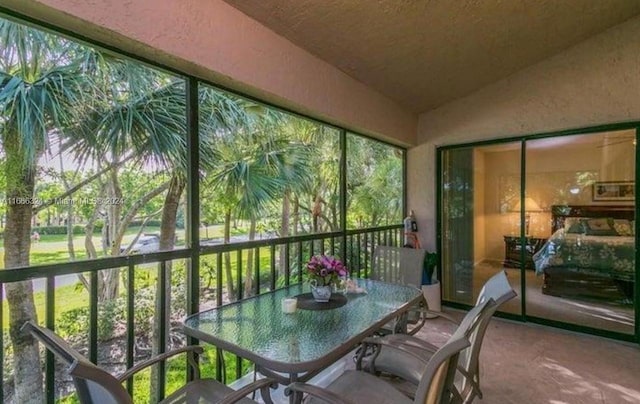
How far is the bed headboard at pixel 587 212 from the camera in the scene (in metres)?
3.39

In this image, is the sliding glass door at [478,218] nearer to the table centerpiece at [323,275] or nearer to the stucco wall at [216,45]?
the stucco wall at [216,45]

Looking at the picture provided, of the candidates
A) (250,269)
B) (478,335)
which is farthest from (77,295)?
(478,335)

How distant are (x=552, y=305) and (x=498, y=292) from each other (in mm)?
2816

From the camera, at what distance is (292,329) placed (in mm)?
1645

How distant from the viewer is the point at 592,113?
3.44 metres

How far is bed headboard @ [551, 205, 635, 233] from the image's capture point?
3389mm

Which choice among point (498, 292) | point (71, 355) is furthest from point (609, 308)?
point (71, 355)

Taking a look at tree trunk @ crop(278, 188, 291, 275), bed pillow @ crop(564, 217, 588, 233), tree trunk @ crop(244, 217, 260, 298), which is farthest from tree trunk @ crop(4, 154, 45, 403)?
bed pillow @ crop(564, 217, 588, 233)

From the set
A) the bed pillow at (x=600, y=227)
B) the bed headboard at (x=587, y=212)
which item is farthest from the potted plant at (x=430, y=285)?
the bed pillow at (x=600, y=227)

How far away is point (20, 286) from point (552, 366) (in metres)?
3.67

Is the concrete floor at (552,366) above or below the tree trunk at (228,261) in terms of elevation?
below

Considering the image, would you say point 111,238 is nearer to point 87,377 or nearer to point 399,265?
point 87,377

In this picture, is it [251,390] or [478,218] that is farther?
[478,218]

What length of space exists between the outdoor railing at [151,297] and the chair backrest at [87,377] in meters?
0.57
